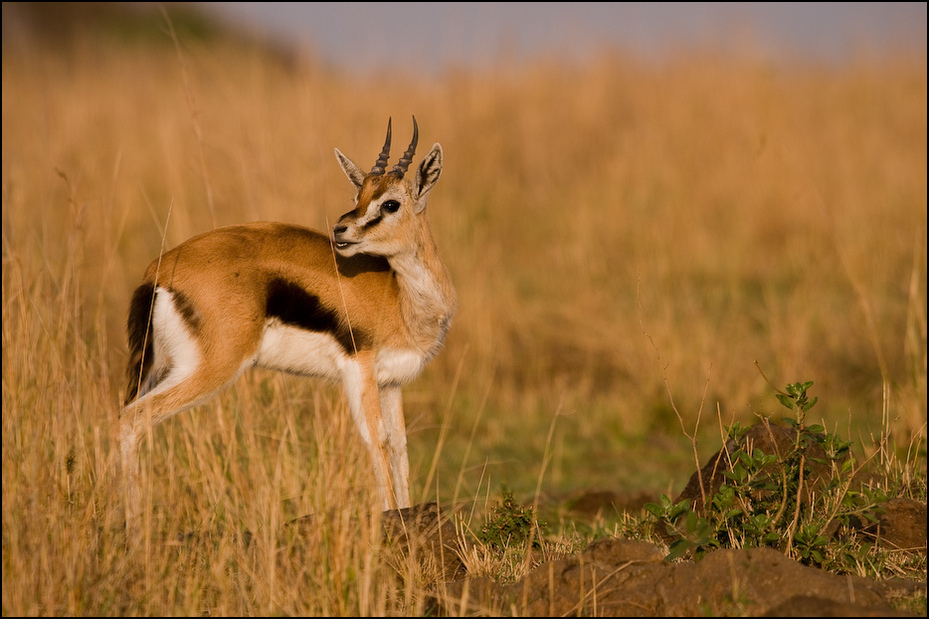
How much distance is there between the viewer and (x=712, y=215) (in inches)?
492

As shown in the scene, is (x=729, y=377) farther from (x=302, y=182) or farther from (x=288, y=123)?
(x=288, y=123)

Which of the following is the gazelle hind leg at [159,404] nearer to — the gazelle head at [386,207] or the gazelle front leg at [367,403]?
the gazelle front leg at [367,403]

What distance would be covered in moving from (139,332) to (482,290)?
18.3 ft

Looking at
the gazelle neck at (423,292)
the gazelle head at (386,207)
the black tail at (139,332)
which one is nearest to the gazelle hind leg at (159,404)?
the black tail at (139,332)

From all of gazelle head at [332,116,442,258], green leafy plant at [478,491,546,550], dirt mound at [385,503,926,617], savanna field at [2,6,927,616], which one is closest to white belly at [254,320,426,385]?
savanna field at [2,6,927,616]

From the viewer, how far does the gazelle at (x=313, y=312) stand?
15.2ft

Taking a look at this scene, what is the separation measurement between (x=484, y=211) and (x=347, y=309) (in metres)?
7.87

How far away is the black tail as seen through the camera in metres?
4.76

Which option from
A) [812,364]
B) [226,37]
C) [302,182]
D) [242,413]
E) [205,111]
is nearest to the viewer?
[242,413]

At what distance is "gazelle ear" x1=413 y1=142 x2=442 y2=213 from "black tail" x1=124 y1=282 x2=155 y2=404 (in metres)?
1.47

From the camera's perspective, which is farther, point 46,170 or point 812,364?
point 46,170

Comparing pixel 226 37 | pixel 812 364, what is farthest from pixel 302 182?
pixel 226 37

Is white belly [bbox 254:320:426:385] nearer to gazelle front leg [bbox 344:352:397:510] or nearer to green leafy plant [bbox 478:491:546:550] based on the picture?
gazelle front leg [bbox 344:352:397:510]

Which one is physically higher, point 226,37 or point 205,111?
point 226,37
